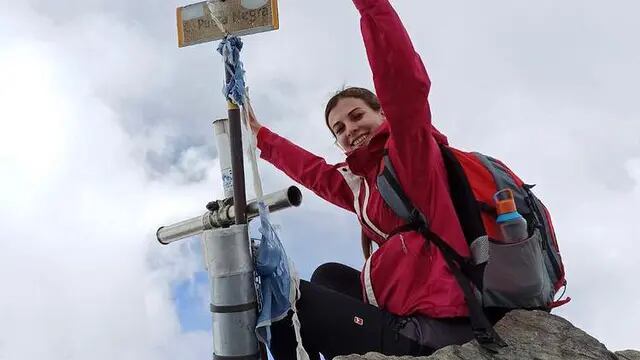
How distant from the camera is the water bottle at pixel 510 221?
3135 millimetres

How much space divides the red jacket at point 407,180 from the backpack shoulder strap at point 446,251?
0.12 ft

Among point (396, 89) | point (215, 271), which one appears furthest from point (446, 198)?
point (215, 271)

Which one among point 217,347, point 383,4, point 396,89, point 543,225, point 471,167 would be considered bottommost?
point 217,347

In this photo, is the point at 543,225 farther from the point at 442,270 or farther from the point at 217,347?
the point at 217,347

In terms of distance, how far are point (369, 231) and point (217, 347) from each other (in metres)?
1.19

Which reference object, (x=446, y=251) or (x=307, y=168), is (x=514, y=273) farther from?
(x=307, y=168)

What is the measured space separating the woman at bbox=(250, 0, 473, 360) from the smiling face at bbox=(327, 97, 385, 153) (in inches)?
19.0

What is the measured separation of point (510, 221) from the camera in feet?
10.3

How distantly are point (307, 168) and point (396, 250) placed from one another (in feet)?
5.82

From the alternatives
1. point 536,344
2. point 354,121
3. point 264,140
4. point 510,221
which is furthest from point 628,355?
point 264,140

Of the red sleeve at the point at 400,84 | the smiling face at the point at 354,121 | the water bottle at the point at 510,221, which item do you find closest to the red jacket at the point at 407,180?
the red sleeve at the point at 400,84

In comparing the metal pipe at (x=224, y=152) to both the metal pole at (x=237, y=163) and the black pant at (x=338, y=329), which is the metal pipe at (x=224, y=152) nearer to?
the metal pole at (x=237, y=163)

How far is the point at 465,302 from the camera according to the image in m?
3.09

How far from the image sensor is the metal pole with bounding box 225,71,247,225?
364 cm
